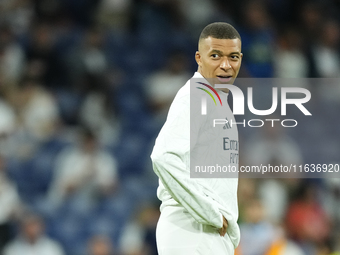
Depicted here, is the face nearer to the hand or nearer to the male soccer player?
the male soccer player

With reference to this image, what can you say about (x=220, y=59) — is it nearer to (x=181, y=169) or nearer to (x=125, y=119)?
(x=181, y=169)

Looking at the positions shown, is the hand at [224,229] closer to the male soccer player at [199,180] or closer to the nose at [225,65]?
the male soccer player at [199,180]

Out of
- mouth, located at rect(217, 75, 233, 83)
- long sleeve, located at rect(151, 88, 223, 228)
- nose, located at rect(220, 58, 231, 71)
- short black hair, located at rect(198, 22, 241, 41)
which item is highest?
short black hair, located at rect(198, 22, 241, 41)

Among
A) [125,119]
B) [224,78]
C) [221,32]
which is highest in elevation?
[125,119]

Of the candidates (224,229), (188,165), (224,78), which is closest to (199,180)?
(188,165)

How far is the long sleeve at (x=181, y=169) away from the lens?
245 cm

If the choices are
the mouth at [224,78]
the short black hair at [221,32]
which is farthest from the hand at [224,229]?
the short black hair at [221,32]

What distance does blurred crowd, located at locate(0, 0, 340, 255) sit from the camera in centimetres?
598

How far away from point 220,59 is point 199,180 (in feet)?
1.97

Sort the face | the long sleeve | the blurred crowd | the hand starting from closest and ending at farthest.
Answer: the long sleeve → the hand → the face → the blurred crowd

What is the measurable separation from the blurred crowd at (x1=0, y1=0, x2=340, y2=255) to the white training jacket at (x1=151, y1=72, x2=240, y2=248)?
2.49 metres

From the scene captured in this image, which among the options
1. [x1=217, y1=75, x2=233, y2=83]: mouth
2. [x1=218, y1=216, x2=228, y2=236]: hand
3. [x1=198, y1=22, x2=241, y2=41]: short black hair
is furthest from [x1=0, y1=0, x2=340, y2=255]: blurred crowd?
[x1=198, y1=22, x2=241, y2=41]: short black hair

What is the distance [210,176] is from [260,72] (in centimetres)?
485

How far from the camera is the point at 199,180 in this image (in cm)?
255
